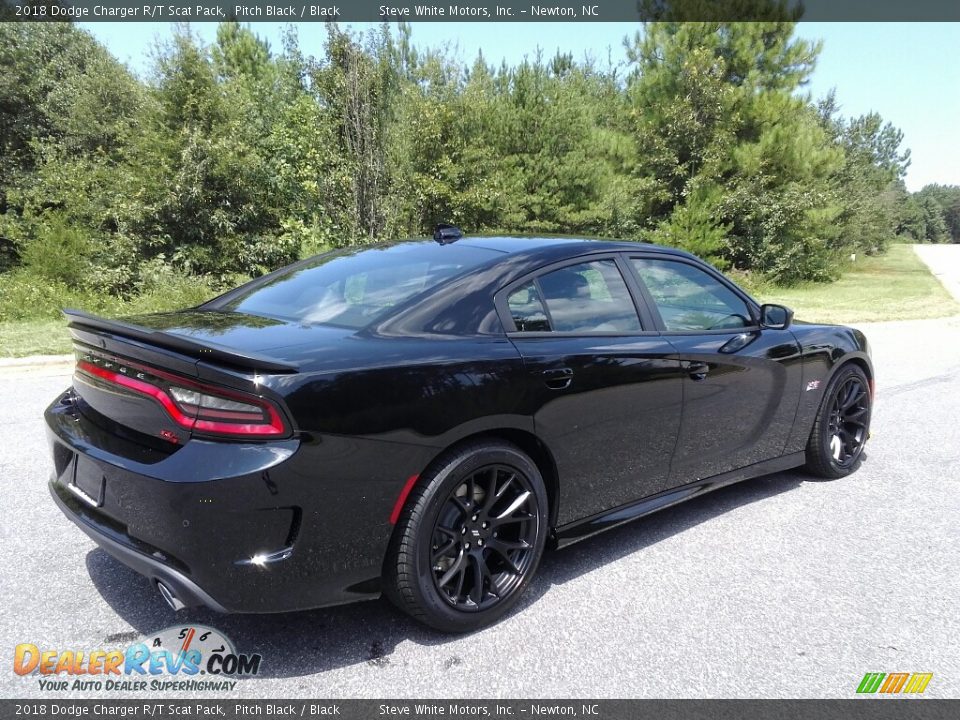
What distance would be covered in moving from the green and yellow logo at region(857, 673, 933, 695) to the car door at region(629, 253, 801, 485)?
49.5 inches

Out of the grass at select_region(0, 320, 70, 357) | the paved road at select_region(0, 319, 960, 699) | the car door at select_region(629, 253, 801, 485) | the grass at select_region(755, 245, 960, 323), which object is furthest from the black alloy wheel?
the grass at select_region(755, 245, 960, 323)

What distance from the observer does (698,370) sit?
11.9ft

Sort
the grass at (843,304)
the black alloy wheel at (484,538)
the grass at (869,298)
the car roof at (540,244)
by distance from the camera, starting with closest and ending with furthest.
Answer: the black alloy wheel at (484,538)
the car roof at (540,244)
the grass at (843,304)
the grass at (869,298)

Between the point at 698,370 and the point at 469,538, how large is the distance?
1528mm

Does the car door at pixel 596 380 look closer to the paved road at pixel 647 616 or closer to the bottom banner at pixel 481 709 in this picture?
the paved road at pixel 647 616

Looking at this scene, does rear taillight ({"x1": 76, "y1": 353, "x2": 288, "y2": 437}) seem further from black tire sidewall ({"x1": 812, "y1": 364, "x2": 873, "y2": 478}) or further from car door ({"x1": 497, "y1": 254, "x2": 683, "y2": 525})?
black tire sidewall ({"x1": 812, "y1": 364, "x2": 873, "y2": 478})

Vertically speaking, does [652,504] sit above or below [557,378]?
below

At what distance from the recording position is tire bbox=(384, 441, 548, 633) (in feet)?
8.54

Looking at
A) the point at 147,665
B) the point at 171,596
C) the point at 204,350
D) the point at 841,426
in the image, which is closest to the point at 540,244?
the point at 204,350

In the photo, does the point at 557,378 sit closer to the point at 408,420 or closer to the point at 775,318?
the point at 408,420

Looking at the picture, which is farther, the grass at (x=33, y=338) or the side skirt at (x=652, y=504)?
the grass at (x=33, y=338)

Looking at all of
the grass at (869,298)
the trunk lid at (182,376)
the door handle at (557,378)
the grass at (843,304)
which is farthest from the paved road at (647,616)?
the grass at (869,298)

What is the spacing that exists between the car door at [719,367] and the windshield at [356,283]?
103 cm

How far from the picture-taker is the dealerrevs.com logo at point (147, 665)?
2.47 meters
